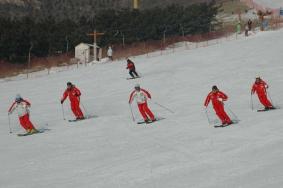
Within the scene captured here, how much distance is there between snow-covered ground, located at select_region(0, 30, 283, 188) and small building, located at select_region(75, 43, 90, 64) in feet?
38.1

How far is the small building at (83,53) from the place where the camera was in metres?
44.0

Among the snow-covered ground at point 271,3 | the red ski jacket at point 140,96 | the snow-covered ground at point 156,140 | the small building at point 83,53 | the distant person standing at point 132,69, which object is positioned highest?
the snow-covered ground at point 271,3

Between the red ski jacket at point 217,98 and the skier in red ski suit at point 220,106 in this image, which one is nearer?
the skier in red ski suit at point 220,106

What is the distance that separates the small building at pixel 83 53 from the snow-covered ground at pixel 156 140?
38.1 ft

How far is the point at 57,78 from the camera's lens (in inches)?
1384

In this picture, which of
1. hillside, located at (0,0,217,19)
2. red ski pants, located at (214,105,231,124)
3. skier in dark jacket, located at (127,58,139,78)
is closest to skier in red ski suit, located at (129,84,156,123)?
red ski pants, located at (214,105,231,124)

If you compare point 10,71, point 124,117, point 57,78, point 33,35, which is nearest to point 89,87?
point 57,78

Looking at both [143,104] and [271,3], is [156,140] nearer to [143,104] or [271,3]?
[143,104]

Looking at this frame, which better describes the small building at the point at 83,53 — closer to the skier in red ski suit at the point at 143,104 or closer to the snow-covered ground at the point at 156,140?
the snow-covered ground at the point at 156,140

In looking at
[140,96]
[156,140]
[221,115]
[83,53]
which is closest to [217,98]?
[221,115]

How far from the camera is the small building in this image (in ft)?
144

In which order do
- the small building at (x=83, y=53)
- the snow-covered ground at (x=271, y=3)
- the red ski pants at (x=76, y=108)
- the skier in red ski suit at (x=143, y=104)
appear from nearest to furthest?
the skier in red ski suit at (x=143, y=104) < the red ski pants at (x=76, y=108) < the small building at (x=83, y=53) < the snow-covered ground at (x=271, y=3)

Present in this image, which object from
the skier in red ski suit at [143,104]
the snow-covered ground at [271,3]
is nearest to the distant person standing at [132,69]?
the skier in red ski suit at [143,104]

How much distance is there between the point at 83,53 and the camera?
4438 cm
